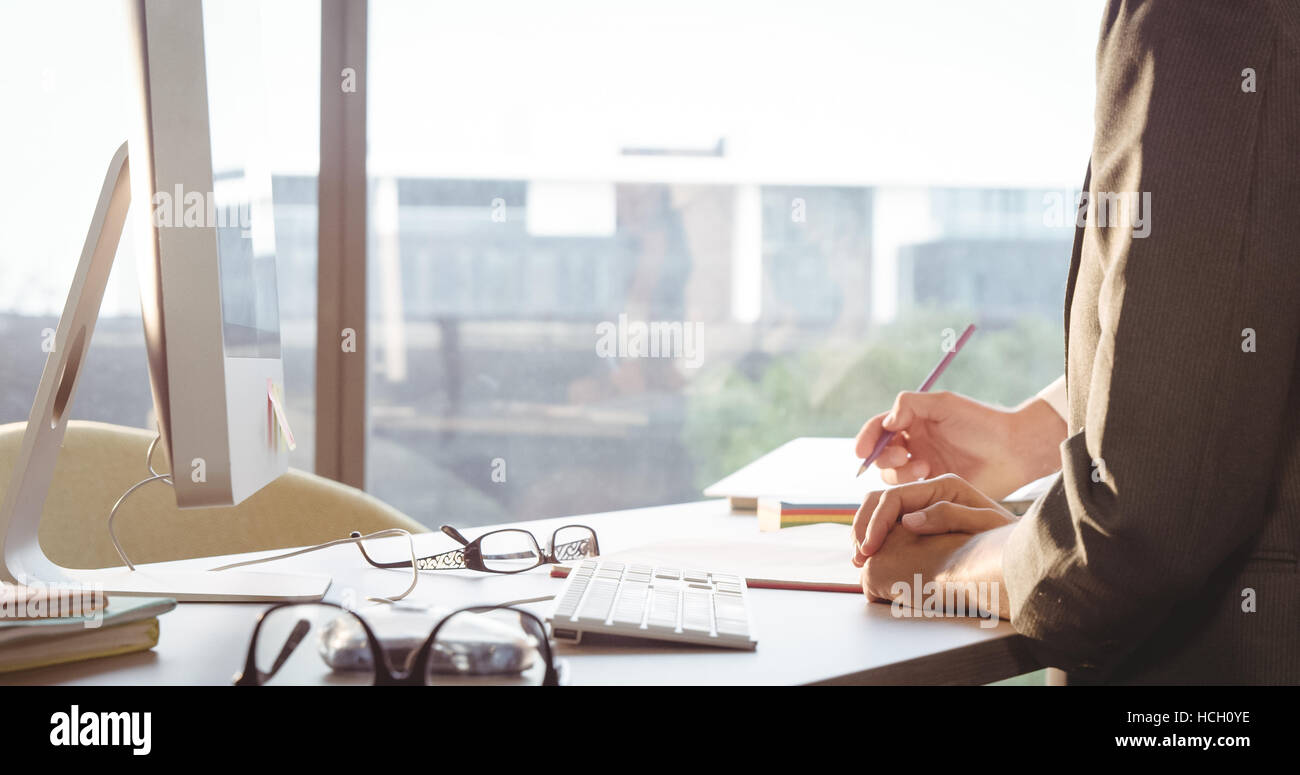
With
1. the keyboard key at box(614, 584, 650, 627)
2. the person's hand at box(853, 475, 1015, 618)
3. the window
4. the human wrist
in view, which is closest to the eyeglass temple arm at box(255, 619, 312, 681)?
the keyboard key at box(614, 584, 650, 627)

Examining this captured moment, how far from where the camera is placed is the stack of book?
66 cm

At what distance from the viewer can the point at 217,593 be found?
852 millimetres

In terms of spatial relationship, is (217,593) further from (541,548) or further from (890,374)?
(890,374)

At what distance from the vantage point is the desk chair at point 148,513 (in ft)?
4.75

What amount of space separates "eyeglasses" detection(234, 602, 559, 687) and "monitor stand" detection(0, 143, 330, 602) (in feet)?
0.73

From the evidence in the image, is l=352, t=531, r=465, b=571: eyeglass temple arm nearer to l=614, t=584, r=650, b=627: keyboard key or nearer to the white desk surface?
the white desk surface

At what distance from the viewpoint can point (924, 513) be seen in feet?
2.96

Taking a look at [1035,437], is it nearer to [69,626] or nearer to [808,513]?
[808,513]

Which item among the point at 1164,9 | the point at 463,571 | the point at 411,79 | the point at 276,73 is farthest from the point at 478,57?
the point at 1164,9

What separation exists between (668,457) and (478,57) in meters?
1.04

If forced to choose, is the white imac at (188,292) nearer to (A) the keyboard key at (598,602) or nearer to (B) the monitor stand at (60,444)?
(B) the monitor stand at (60,444)

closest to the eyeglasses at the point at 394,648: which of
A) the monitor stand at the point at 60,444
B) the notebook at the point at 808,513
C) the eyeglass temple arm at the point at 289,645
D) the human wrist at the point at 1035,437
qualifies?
the eyeglass temple arm at the point at 289,645

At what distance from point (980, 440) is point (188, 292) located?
95 cm

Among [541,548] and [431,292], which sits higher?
[431,292]
